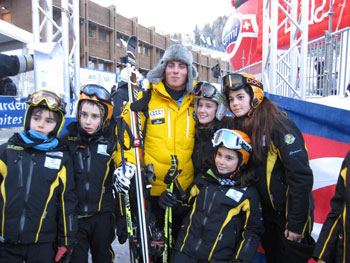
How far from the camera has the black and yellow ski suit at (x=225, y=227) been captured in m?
2.20

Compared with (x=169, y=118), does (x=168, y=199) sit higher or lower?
lower

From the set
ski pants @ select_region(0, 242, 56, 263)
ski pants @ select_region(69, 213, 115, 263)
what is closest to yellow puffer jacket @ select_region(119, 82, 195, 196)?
ski pants @ select_region(69, 213, 115, 263)

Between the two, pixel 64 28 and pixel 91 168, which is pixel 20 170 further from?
pixel 64 28

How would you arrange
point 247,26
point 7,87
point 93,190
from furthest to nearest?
point 247,26
point 7,87
point 93,190

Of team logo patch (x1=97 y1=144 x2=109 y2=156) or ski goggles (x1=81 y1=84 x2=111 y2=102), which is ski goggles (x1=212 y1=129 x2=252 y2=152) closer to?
team logo patch (x1=97 y1=144 x2=109 y2=156)

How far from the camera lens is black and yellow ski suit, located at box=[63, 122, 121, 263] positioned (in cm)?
251

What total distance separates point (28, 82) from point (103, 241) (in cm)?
465

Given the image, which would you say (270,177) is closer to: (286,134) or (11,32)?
(286,134)

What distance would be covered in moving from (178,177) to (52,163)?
1.15 meters

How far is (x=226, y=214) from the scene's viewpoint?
2.23 m

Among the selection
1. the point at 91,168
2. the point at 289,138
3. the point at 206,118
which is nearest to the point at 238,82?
the point at 206,118

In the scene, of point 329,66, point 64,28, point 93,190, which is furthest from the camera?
point 64,28

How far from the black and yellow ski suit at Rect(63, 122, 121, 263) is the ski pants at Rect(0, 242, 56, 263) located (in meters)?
0.36

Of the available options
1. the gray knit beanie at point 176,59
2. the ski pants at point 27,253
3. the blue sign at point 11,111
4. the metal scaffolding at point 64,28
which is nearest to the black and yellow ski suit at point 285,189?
the gray knit beanie at point 176,59
